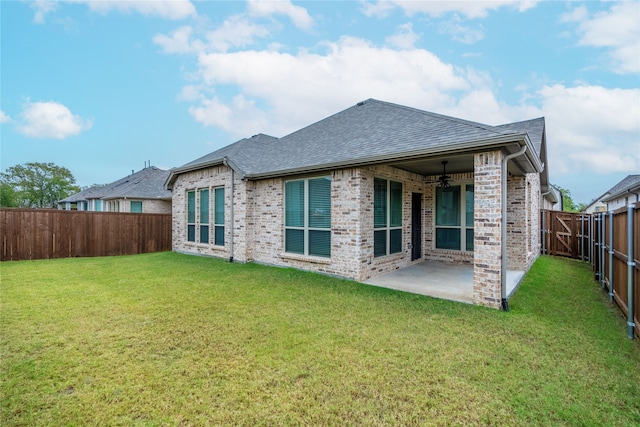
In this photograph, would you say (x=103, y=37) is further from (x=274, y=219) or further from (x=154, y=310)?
(x=154, y=310)

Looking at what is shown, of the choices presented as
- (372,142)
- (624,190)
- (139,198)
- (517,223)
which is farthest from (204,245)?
(624,190)

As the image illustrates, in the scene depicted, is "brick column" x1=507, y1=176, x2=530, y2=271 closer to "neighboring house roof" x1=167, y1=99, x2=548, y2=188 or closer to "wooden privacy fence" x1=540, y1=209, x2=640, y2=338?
"neighboring house roof" x1=167, y1=99, x2=548, y2=188

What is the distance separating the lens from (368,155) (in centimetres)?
648

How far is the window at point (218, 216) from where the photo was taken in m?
10.5

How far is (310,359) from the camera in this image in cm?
328

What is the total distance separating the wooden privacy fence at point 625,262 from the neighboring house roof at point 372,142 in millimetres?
1732

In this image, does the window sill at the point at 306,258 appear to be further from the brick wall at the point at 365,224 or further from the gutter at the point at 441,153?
the gutter at the point at 441,153

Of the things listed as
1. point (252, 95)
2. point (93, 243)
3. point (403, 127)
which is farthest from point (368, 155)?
point (93, 243)

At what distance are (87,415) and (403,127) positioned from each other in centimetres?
748

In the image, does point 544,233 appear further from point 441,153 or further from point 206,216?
point 206,216

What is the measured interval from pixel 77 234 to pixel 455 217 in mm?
14124

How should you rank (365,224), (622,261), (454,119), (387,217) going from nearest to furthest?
(622,261) < (454,119) < (365,224) < (387,217)

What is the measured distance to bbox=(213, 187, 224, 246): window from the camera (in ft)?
34.4

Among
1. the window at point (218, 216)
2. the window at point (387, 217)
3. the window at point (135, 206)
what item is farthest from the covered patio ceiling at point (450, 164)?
the window at point (135, 206)
